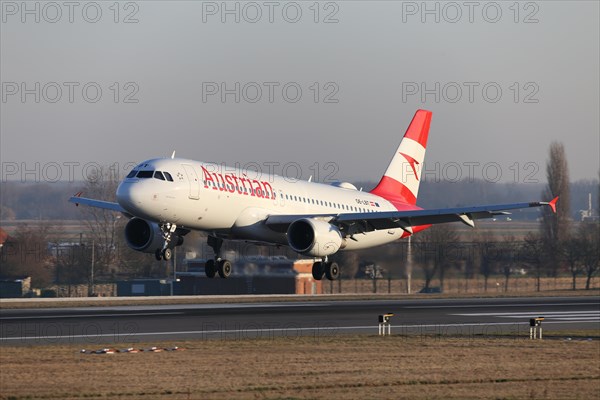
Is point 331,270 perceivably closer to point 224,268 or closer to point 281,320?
point 281,320

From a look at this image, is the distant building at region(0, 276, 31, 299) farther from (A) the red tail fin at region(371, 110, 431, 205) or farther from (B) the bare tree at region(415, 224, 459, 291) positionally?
(A) the red tail fin at region(371, 110, 431, 205)

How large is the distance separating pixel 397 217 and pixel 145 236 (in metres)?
13.7

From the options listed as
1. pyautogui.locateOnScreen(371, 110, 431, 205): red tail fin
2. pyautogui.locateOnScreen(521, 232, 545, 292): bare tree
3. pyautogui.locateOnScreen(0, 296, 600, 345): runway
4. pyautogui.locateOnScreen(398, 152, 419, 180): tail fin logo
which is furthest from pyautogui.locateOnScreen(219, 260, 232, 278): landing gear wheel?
pyautogui.locateOnScreen(521, 232, 545, 292): bare tree

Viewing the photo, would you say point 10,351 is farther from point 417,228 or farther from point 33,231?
point 33,231

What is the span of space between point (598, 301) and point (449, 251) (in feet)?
42.9

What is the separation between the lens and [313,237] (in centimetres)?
5281

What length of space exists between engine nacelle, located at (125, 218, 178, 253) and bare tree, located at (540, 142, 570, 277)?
50279 mm

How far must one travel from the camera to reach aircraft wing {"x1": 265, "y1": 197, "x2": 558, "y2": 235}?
5327 cm

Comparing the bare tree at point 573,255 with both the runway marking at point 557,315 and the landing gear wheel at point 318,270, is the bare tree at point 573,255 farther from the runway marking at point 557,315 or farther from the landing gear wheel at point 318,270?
the landing gear wheel at point 318,270

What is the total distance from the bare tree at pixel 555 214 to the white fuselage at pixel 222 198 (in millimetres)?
38775

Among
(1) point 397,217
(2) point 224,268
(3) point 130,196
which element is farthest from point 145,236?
(1) point 397,217

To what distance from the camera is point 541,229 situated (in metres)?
113

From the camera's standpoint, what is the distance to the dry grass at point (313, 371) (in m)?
32.5

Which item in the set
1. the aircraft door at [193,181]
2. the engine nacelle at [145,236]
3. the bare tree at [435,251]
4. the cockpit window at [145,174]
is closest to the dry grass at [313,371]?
the aircraft door at [193,181]
